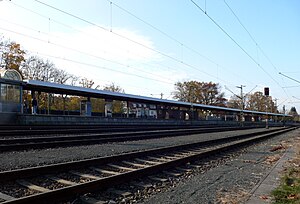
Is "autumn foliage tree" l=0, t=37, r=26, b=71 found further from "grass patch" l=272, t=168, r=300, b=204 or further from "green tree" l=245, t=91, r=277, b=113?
"green tree" l=245, t=91, r=277, b=113

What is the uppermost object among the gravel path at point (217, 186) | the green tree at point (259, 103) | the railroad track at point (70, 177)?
the green tree at point (259, 103)

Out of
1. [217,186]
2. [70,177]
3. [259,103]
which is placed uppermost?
[259,103]

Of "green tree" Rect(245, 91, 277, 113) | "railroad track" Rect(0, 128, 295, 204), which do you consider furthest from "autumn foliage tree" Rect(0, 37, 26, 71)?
"green tree" Rect(245, 91, 277, 113)

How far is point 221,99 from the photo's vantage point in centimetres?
9994

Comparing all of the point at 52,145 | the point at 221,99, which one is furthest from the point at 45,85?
the point at 221,99

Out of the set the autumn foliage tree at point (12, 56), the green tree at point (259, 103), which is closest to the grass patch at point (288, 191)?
the autumn foliage tree at point (12, 56)

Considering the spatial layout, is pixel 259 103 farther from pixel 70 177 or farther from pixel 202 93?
pixel 70 177

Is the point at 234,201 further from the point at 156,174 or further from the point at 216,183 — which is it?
the point at 156,174

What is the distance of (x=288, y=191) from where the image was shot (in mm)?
6023

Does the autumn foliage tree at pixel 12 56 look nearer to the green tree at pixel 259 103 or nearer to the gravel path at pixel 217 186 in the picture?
the gravel path at pixel 217 186

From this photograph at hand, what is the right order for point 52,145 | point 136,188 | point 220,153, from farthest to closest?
point 220,153 < point 52,145 < point 136,188

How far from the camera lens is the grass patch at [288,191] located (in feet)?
17.7

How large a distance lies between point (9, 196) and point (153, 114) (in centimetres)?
7745

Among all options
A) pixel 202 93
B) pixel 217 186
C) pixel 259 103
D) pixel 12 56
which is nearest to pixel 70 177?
pixel 217 186
